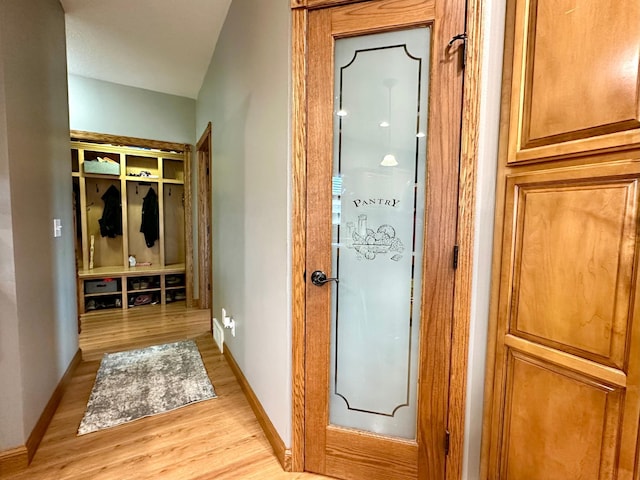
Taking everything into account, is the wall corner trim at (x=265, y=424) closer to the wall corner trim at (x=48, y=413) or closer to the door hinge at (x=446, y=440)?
the door hinge at (x=446, y=440)

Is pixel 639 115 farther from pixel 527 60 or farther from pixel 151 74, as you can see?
pixel 151 74

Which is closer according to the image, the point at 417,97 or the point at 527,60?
the point at 527,60

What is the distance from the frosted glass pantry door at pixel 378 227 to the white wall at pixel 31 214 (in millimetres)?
1567

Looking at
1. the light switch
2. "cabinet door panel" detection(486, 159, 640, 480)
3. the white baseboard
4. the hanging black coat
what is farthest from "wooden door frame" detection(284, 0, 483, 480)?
the hanging black coat

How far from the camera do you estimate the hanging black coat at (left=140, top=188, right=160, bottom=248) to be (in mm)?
4266

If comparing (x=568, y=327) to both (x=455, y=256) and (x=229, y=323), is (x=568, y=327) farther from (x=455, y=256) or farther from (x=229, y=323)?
(x=229, y=323)

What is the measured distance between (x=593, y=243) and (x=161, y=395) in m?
2.55

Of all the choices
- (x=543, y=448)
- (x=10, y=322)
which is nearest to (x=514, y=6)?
(x=543, y=448)

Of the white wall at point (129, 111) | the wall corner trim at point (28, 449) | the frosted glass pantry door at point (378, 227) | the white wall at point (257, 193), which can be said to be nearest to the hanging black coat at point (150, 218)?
the white wall at point (129, 111)

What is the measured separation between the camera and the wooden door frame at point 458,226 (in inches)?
43.9

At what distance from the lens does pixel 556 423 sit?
97 centimetres

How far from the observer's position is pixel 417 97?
1234 millimetres

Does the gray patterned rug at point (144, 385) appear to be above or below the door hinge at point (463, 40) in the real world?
below

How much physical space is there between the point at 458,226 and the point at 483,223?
3.5 inches
